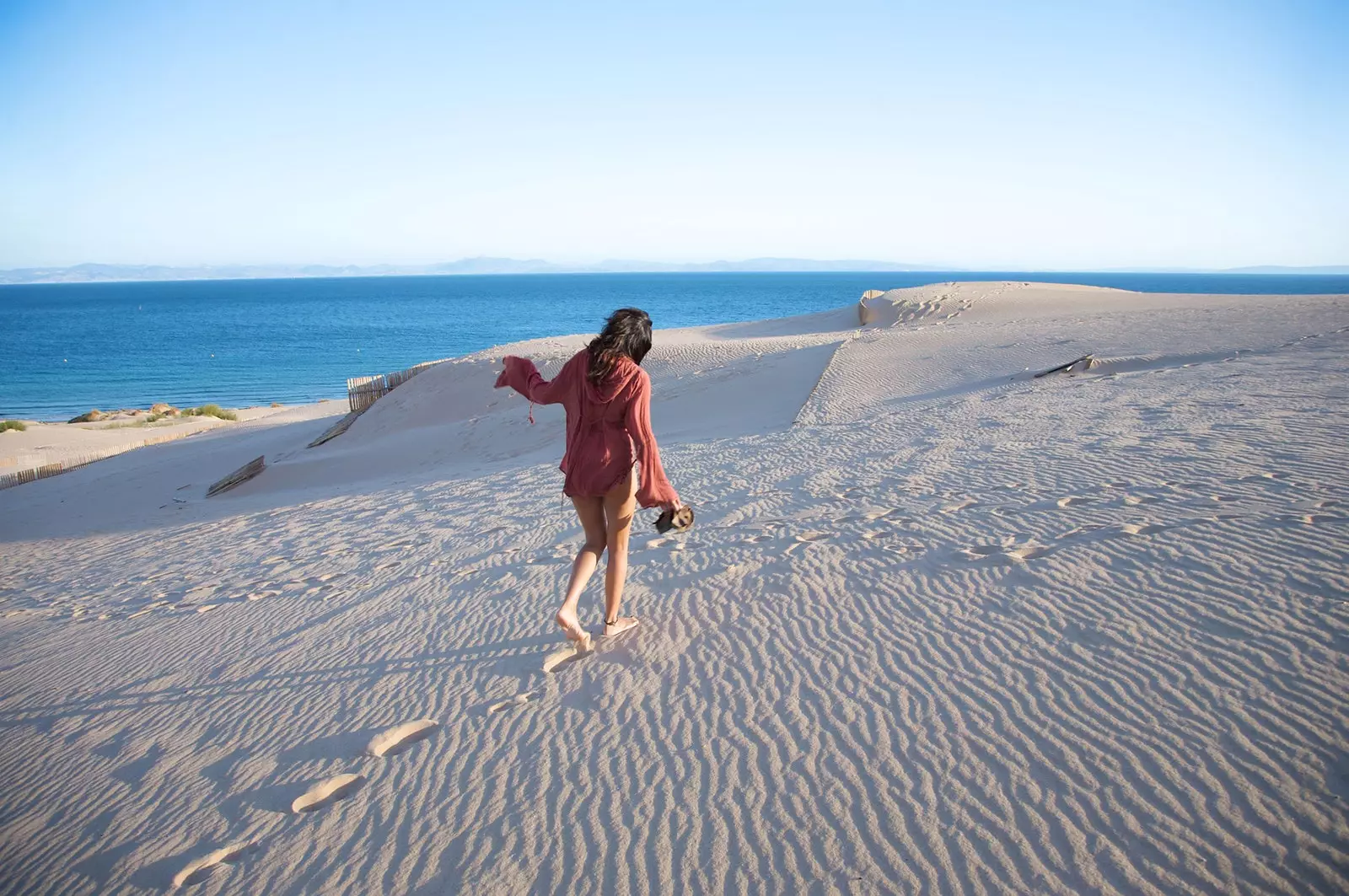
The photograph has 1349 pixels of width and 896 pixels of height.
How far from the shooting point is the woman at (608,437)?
3.89 m

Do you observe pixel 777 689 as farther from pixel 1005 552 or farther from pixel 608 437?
pixel 1005 552

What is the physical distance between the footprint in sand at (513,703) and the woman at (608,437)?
39cm

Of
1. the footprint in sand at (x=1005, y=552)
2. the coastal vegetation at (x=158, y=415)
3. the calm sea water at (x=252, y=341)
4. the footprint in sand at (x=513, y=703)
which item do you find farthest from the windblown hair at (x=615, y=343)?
the coastal vegetation at (x=158, y=415)

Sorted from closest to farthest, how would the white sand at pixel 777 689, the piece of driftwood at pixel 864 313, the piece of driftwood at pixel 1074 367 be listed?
the white sand at pixel 777 689 → the piece of driftwood at pixel 1074 367 → the piece of driftwood at pixel 864 313

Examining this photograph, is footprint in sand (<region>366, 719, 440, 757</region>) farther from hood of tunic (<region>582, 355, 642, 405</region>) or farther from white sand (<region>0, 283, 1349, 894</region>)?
hood of tunic (<region>582, 355, 642, 405</region>)

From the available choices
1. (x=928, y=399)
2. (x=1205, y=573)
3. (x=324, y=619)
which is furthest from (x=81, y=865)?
(x=928, y=399)

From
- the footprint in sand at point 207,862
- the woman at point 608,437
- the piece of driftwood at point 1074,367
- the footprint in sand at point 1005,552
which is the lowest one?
the footprint in sand at point 207,862

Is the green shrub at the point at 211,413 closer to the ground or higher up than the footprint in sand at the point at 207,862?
closer to the ground

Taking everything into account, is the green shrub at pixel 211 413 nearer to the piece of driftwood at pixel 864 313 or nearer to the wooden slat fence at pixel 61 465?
the wooden slat fence at pixel 61 465

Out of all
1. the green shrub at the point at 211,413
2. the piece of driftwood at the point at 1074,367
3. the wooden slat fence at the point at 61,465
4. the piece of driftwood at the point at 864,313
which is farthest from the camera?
the green shrub at the point at 211,413

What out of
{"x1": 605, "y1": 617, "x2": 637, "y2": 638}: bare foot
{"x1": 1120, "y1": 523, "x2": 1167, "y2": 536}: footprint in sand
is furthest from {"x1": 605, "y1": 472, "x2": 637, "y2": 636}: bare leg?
{"x1": 1120, "y1": 523, "x2": 1167, "y2": 536}: footprint in sand

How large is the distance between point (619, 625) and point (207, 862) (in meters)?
2.16

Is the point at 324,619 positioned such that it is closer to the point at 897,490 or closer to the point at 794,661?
the point at 794,661

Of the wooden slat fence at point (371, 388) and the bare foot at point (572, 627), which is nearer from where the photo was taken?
the bare foot at point (572, 627)
